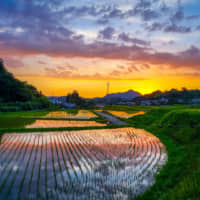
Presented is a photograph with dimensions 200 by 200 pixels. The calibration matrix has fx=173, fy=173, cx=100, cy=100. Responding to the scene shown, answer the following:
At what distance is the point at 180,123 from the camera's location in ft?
39.2

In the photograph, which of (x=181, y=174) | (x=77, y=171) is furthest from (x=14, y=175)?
(x=181, y=174)

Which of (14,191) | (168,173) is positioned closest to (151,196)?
(168,173)

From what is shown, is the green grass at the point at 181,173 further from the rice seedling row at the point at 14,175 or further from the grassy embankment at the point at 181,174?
the rice seedling row at the point at 14,175

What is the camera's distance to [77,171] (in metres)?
4.93

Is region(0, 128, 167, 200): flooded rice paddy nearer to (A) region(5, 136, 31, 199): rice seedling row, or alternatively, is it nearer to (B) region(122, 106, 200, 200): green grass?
(A) region(5, 136, 31, 199): rice seedling row

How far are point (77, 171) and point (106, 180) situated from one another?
1.02m

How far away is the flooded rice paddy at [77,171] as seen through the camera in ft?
12.2

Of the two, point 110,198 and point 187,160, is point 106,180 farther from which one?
point 187,160

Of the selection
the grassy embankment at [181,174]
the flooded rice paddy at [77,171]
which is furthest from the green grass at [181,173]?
the flooded rice paddy at [77,171]

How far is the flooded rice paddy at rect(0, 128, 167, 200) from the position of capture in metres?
3.73

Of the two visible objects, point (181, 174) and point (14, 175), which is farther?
point (181, 174)

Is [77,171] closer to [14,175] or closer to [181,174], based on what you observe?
[14,175]

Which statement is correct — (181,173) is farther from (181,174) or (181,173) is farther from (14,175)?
(14,175)

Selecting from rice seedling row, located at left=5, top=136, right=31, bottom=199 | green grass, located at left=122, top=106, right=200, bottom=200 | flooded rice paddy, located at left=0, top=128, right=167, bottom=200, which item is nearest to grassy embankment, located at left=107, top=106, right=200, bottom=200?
green grass, located at left=122, top=106, right=200, bottom=200
